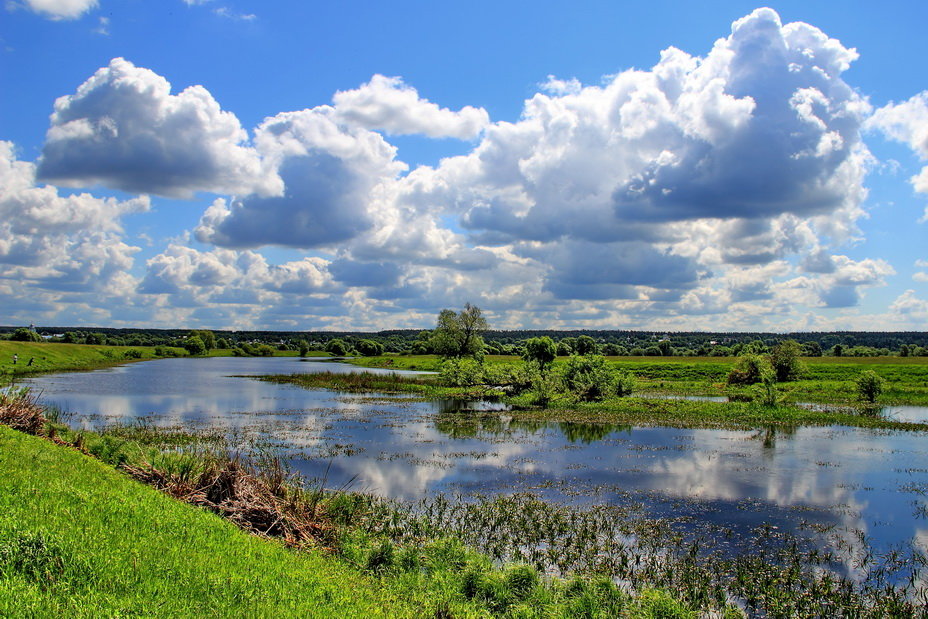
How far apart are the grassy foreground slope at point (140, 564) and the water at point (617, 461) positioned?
7.86m

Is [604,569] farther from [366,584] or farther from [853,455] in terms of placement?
[853,455]

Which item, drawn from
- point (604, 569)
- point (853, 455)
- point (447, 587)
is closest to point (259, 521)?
point (447, 587)

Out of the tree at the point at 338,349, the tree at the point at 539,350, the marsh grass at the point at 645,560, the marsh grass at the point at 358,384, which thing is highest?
the tree at the point at 539,350

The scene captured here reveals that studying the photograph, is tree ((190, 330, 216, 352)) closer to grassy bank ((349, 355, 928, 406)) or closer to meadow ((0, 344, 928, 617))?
grassy bank ((349, 355, 928, 406))

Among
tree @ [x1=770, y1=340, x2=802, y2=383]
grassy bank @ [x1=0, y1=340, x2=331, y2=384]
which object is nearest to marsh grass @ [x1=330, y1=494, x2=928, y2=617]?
tree @ [x1=770, y1=340, x2=802, y2=383]

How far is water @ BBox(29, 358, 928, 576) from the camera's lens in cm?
1623

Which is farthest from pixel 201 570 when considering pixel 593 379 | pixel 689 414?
pixel 593 379

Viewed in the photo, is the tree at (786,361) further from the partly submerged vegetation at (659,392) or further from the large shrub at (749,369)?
the large shrub at (749,369)

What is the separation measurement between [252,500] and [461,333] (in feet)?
331

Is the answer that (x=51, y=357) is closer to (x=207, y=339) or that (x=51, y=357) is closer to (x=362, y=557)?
(x=207, y=339)

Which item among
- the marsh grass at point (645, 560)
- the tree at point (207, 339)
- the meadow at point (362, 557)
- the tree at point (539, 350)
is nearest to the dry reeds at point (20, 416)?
the meadow at point (362, 557)

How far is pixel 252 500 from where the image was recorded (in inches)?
468

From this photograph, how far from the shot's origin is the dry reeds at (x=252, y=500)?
37.4ft

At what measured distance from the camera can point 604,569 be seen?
37.8ft
